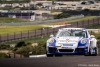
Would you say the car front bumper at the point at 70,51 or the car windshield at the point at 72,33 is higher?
the car windshield at the point at 72,33

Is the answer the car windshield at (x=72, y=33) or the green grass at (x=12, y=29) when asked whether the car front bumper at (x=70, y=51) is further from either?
the green grass at (x=12, y=29)

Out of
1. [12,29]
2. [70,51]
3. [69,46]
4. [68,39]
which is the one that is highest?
[68,39]

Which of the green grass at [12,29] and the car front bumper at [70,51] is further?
the green grass at [12,29]

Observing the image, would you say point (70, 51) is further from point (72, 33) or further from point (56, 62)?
point (56, 62)

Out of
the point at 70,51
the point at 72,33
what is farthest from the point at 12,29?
the point at 70,51

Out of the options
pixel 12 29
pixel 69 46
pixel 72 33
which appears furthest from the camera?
pixel 12 29

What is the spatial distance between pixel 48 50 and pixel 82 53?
95cm

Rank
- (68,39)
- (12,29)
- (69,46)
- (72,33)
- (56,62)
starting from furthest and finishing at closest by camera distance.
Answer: (12,29) < (72,33) < (68,39) < (69,46) < (56,62)

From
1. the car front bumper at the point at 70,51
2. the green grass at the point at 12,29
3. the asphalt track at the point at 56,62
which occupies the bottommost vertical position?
the green grass at the point at 12,29

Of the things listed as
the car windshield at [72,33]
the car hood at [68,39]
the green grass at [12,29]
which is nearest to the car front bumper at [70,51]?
the car hood at [68,39]

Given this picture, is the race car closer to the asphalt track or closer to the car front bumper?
the car front bumper

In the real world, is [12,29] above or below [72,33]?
below

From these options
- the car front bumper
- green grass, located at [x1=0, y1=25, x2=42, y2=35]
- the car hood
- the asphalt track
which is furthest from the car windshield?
green grass, located at [x1=0, y1=25, x2=42, y2=35]

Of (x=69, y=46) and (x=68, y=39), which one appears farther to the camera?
(x=68, y=39)
